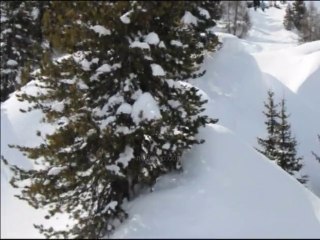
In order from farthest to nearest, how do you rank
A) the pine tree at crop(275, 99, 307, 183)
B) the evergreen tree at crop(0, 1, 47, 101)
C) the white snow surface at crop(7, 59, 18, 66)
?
the evergreen tree at crop(0, 1, 47, 101) < the white snow surface at crop(7, 59, 18, 66) < the pine tree at crop(275, 99, 307, 183)

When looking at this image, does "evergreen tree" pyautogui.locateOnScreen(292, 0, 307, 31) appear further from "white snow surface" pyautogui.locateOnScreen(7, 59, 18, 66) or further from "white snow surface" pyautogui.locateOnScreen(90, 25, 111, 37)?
"white snow surface" pyautogui.locateOnScreen(90, 25, 111, 37)

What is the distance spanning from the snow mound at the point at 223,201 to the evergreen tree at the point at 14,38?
17187 mm

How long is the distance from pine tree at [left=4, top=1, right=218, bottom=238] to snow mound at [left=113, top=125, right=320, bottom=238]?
653 millimetres

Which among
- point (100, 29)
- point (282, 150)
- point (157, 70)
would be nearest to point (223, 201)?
point (157, 70)

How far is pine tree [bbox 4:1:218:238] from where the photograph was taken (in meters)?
9.27

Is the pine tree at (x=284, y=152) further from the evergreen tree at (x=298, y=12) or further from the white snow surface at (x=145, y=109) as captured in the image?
the evergreen tree at (x=298, y=12)

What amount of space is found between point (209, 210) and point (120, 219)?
183 centimetres

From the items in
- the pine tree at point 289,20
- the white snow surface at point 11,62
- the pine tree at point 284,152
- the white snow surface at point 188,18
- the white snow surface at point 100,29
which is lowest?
the pine tree at point 289,20

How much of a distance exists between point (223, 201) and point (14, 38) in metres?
19.9

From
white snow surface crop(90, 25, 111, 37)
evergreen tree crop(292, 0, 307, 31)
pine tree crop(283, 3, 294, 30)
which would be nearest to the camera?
white snow surface crop(90, 25, 111, 37)

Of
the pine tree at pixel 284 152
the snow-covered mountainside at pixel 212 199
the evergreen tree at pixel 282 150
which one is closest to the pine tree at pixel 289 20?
the evergreen tree at pixel 282 150

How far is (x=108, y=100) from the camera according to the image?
9688 mm

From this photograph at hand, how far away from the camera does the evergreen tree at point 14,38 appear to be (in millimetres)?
25609

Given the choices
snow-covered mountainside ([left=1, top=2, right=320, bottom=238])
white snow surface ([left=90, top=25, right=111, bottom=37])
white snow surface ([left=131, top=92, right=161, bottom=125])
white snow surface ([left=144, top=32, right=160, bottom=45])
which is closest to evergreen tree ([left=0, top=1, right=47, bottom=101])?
snow-covered mountainside ([left=1, top=2, right=320, bottom=238])
